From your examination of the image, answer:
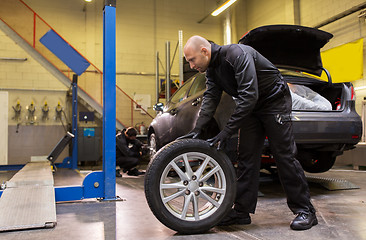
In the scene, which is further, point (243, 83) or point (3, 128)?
point (3, 128)

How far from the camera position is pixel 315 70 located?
3.50 meters

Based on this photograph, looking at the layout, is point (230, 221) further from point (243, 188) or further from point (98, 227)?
point (98, 227)

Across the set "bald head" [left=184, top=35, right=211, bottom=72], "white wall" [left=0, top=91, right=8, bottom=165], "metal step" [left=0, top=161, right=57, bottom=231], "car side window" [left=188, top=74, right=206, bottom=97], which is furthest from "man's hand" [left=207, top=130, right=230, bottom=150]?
"white wall" [left=0, top=91, right=8, bottom=165]

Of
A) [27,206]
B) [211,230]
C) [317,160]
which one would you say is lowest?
[211,230]

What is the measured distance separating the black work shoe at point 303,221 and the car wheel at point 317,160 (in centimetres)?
166

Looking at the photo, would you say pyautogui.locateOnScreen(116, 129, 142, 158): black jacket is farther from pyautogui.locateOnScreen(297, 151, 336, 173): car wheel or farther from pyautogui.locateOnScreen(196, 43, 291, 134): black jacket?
pyautogui.locateOnScreen(196, 43, 291, 134): black jacket

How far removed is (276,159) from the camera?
224 cm

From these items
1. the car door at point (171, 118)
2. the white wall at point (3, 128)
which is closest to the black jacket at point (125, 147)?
the car door at point (171, 118)

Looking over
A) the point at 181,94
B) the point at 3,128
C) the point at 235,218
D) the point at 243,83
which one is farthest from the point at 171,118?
the point at 3,128

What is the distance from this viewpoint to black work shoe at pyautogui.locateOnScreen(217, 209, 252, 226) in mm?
2252

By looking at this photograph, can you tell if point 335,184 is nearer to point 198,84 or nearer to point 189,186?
point 198,84

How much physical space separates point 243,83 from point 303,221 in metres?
1.00

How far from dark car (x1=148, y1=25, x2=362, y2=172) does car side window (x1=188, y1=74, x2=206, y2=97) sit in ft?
0.06

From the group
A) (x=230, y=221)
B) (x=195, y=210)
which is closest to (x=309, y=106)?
(x=230, y=221)
